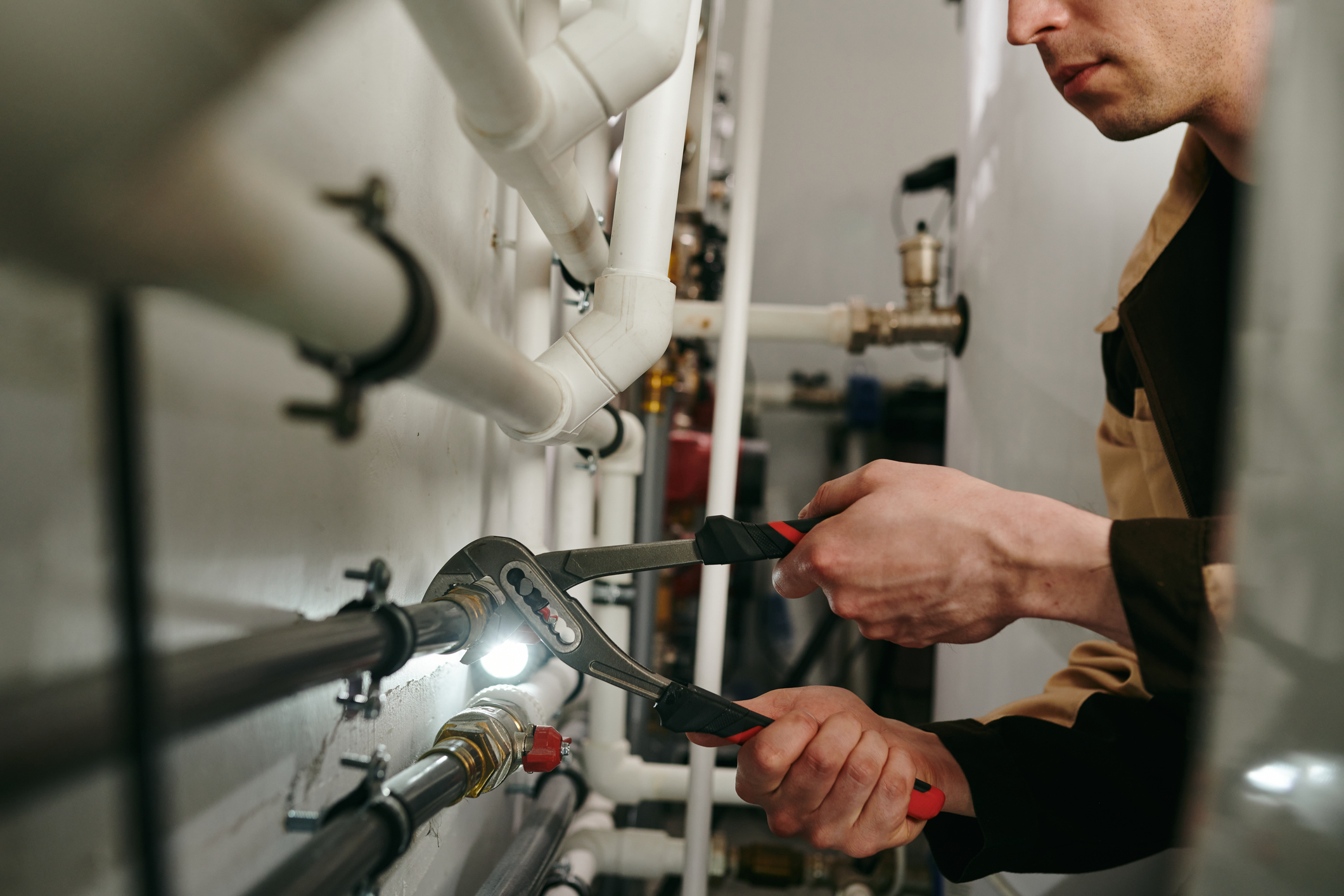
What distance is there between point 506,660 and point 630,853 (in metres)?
0.37

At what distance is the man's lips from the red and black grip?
0.52m

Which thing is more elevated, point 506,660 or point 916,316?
point 916,316

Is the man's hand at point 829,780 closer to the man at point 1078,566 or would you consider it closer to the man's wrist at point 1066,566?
the man at point 1078,566

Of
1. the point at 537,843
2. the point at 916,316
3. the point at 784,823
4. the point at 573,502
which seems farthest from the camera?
the point at 916,316

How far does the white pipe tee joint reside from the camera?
1.34 feet

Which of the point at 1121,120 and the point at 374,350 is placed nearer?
the point at 374,350

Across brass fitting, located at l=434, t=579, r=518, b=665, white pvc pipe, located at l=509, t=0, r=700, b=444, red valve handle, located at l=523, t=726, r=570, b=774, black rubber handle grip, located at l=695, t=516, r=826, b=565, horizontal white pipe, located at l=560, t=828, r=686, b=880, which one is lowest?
horizontal white pipe, located at l=560, t=828, r=686, b=880

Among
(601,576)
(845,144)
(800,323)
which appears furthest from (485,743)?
(845,144)

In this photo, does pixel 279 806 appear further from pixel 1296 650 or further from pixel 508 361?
pixel 1296 650

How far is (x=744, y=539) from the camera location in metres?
0.42

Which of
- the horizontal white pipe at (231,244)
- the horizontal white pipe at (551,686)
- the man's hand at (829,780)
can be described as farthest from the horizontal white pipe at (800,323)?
the horizontal white pipe at (231,244)

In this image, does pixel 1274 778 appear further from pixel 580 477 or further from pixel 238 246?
pixel 580 477

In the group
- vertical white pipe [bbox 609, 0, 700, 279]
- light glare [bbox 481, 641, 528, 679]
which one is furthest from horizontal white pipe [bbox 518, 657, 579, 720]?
vertical white pipe [bbox 609, 0, 700, 279]

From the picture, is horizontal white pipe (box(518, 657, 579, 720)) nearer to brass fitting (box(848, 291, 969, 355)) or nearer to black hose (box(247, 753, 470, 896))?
black hose (box(247, 753, 470, 896))
